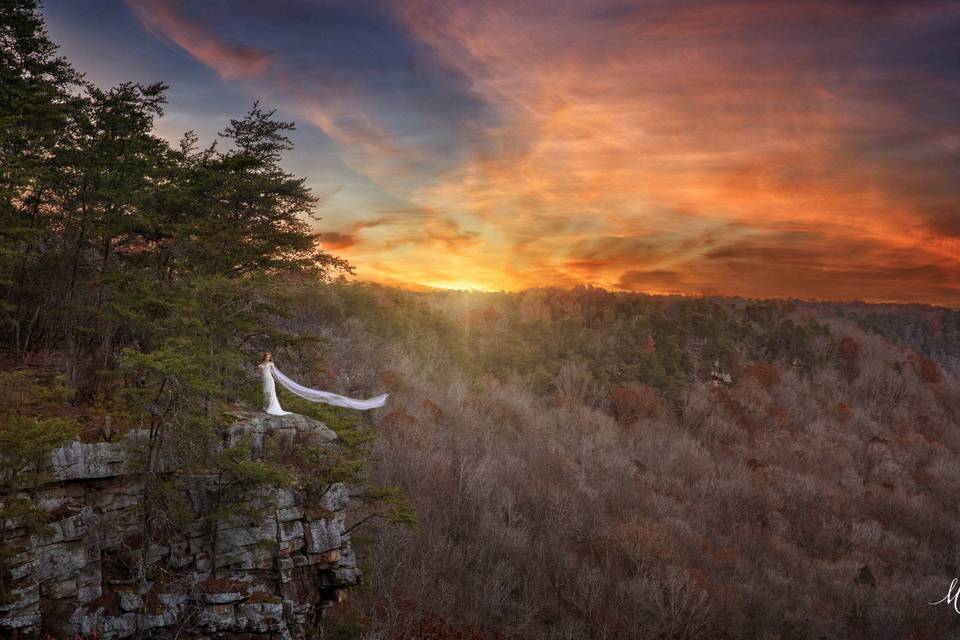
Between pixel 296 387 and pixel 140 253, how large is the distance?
658 cm

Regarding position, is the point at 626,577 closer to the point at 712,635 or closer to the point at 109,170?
the point at 712,635

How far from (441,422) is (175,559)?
26286 mm

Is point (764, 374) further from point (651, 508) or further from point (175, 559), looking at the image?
point (175, 559)

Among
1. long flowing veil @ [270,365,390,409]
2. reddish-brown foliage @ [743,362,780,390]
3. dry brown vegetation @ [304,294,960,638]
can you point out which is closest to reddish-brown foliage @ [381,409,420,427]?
dry brown vegetation @ [304,294,960,638]

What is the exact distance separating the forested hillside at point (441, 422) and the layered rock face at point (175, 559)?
0.40m

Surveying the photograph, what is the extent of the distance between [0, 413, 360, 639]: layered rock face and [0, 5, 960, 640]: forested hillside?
0.40 m

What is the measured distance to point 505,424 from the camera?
4459 centimetres

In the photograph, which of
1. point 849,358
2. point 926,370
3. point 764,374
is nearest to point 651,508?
point 764,374

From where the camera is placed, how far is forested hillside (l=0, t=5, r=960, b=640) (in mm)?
14852

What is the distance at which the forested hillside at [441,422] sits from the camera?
14.9m

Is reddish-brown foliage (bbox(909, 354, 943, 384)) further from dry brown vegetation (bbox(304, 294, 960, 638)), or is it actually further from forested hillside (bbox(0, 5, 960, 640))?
dry brown vegetation (bbox(304, 294, 960, 638))

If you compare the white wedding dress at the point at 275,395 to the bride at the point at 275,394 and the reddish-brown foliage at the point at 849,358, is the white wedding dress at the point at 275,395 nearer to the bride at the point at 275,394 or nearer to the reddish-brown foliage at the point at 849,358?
the bride at the point at 275,394

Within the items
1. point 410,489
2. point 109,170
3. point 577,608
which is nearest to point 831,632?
point 577,608

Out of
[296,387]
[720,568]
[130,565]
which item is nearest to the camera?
[130,565]
